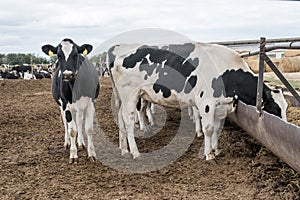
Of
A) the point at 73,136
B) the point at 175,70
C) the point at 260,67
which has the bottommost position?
the point at 73,136

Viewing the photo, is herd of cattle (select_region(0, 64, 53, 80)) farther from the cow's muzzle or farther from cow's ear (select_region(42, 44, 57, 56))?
the cow's muzzle

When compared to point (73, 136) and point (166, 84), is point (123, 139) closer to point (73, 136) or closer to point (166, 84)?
point (73, 136)

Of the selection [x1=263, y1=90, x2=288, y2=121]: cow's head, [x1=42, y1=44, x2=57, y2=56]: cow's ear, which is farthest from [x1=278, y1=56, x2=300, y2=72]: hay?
[x1=42, y1=44, x2=57, y2=56]: cow's ear

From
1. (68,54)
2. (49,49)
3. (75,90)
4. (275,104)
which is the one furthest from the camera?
(49,49)

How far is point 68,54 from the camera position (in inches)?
238

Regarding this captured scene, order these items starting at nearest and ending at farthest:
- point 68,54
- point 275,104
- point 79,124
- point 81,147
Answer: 1. point 275,104
2. point 68,54
3. point 79,124
4. point 81,147

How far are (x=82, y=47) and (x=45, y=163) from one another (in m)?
1.79

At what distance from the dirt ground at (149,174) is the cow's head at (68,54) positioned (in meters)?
1.29

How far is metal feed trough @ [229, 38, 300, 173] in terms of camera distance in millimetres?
4195

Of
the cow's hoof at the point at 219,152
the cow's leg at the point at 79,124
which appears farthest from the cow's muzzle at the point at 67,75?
the cow's hoof at the point at 219,152

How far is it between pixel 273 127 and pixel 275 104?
1.15 meters

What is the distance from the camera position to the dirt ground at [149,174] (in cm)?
464

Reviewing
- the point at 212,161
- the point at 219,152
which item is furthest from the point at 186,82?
the point at 212,161

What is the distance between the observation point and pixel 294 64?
46.5ft
